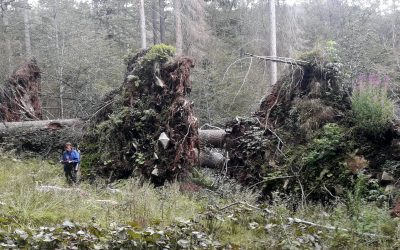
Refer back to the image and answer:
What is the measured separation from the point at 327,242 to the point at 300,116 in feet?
15.9

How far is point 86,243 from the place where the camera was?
407cm

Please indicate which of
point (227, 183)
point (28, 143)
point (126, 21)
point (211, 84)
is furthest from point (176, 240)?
point (126, 21)

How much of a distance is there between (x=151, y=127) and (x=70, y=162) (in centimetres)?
207

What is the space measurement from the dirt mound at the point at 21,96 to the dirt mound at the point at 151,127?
462 centimetres

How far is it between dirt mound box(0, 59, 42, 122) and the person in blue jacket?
18.1 ft

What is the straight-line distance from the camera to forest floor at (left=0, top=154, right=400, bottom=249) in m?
4.22

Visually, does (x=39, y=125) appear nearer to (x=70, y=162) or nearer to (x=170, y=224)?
(x=70, y=162)

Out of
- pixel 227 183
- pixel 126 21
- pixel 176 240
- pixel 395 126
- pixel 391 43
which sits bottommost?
pixel 227 183

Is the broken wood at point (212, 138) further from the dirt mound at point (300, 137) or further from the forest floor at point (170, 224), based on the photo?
the forest floor at point (170, 224)

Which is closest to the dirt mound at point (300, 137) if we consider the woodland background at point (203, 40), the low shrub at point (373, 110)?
the low shrub at point (373, 110)

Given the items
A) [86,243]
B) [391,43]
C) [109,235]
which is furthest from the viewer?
[391,43]

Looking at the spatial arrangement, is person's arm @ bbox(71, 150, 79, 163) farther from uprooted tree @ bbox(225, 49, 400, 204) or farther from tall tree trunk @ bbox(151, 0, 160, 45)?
tall tree trunk @ bbox(151, 0, 160, 45)

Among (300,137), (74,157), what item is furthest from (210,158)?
(74,157)

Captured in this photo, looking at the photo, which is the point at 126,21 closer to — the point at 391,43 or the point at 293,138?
the point at 391,43
